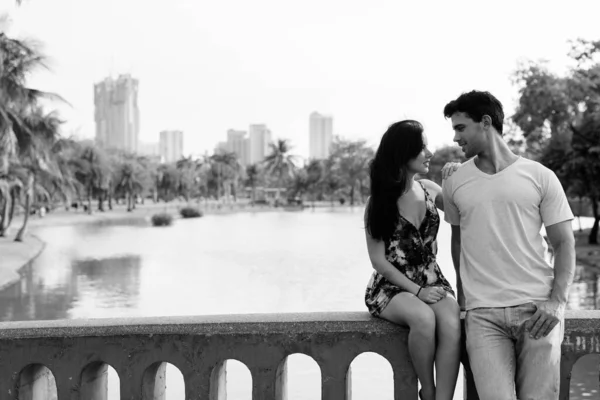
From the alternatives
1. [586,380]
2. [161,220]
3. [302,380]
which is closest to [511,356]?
[302,380]

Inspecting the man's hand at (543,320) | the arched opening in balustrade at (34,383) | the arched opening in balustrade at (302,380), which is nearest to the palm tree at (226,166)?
the arched opening in balustrade at (302,380)

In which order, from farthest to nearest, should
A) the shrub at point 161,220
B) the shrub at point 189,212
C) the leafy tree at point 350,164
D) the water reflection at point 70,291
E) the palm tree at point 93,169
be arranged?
the leafy tree at point 350,164 < the shrub at point 189,212 < the palm tree at point 93,169 < the shrub at point 161,220 < the water reflection at point 70,291

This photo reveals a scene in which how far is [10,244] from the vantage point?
1284 inches

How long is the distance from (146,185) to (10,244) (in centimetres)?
5520

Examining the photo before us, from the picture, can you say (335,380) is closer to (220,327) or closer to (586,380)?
(220,327)

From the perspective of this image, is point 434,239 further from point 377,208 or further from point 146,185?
point 146,185

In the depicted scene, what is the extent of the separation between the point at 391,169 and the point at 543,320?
96cm

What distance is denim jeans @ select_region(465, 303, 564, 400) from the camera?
9.30 ft

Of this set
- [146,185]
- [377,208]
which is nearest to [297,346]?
[377,208]

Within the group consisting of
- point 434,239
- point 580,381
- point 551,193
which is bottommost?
point 580,381

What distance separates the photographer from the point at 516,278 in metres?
2.89

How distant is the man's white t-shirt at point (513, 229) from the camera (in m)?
2.87

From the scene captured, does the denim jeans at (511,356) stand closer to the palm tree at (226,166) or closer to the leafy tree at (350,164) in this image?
the leafy tree at (350,164)

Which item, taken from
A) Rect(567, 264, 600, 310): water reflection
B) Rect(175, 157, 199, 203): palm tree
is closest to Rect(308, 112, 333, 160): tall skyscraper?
Rect(175, 157, 199, 203): palm tree
